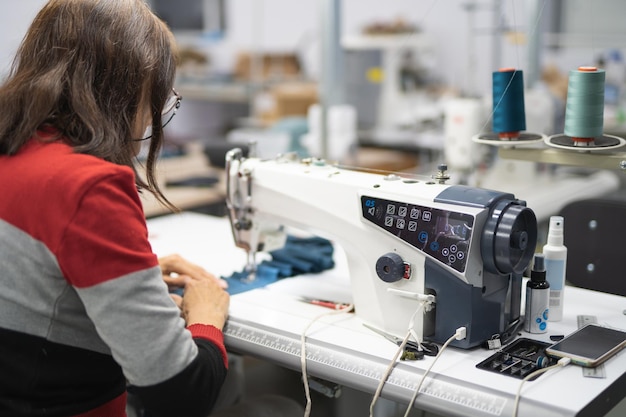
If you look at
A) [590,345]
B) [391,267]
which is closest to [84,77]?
[391,267]

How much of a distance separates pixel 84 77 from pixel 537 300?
89 centimetres

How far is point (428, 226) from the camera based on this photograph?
1291 mm

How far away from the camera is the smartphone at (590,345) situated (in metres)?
1.23

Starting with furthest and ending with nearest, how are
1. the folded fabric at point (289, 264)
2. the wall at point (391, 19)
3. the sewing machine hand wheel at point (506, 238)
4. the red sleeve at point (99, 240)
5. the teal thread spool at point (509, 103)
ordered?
the wall at point (391, 19) → the folded fabric at point (289, 264) → the teal thread spool at point (509, 103) → the sewing machine hand wheel at point (506, 238) → the red sleeve at point (99, 240)

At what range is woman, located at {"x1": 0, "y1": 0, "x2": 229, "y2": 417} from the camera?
1.03 meters

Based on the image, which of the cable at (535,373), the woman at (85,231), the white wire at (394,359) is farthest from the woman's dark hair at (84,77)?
the cable at (535,373)

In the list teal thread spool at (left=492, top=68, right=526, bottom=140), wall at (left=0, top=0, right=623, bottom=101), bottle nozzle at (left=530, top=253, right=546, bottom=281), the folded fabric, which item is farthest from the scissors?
wall at (left=0, top=0, right=623, bottom=101)

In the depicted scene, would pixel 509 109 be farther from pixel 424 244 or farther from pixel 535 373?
pixel 535 373

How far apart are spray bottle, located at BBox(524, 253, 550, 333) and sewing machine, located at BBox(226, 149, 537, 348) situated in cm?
2

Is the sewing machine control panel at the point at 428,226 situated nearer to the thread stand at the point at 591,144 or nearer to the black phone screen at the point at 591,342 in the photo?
the black phone screen at the point at 591,342

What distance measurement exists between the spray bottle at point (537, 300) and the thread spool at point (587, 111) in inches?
10.0

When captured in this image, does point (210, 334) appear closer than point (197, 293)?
Yes

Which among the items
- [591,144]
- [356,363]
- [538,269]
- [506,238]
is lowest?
[356,363]

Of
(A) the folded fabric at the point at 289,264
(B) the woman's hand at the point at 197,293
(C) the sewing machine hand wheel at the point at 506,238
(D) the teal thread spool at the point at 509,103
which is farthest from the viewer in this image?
(A) the folded fabric at the point at 289,264
